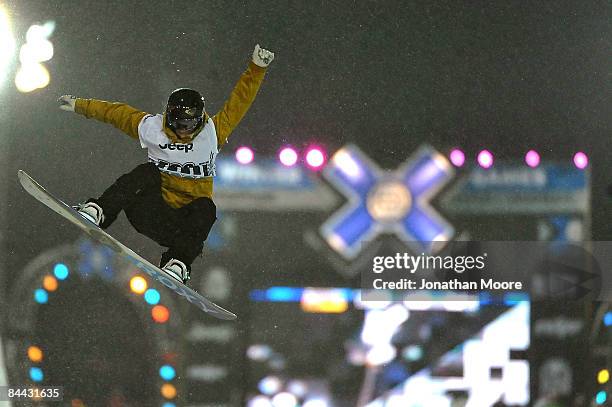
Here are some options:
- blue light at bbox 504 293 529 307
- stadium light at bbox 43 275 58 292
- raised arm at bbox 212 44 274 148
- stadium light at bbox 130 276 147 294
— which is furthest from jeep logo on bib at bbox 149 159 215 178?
blue light at bbox 504 293 529 307

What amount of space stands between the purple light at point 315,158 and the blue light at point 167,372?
1194 millimetres

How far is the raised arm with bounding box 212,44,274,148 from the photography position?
366 centimetres

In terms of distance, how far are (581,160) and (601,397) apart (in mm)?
1194

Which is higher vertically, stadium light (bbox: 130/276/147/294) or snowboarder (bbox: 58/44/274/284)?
snowboarder (bbox: 58/44/274/284)

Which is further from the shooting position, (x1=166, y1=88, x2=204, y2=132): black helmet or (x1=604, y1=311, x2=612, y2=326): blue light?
(x1=604, y1=311, x2=612, y2=326): blue light

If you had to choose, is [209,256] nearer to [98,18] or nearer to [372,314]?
[372,314]

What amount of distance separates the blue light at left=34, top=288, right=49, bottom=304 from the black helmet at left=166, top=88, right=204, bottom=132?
1.18 m

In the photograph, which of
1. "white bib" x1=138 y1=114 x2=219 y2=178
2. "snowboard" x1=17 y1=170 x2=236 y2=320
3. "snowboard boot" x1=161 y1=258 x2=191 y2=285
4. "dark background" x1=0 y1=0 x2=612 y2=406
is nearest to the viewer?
"snowboard" x1=17 y1=170 x2=236 y2=320

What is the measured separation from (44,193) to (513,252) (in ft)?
7.55

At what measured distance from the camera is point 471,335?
423 cm

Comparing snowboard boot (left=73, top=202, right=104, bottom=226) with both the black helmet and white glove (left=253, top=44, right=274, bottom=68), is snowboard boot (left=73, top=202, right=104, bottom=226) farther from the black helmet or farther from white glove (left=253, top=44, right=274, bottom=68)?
white glove (left=253, top=44, right=274, bottom=68)

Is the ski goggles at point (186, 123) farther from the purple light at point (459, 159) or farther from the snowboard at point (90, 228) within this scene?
the purple light at point (459, 159)

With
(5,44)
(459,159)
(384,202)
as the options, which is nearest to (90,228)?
(5,44)

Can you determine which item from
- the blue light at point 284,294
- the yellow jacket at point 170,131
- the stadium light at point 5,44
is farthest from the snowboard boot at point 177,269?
the stadium light at point 5,44
